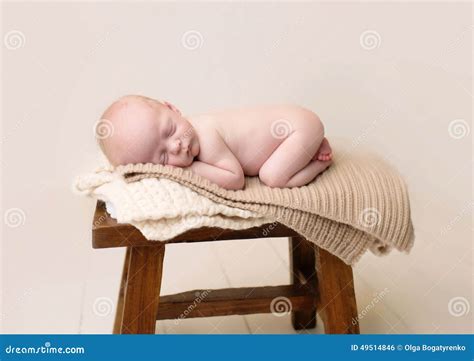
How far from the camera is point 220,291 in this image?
1.64 m

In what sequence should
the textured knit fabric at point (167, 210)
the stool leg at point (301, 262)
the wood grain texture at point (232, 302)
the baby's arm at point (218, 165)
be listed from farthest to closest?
the stool leg at point (301, 262)
the wood grain texture at point (232, 302)
the baby's arm at point (218, 165)
the textured knit fabric at point (167, 210)

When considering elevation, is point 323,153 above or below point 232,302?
above

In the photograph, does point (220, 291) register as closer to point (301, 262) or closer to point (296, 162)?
point (301, 262)

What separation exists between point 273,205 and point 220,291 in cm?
37

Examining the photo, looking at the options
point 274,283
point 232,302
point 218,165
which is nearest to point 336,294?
point 232,302

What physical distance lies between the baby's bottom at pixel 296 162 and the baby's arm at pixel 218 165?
0.07 m

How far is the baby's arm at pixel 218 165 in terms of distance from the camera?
4.69 ft

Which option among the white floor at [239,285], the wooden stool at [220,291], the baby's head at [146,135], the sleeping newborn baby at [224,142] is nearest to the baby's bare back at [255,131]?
the sleeping newborn baby at [224,142]

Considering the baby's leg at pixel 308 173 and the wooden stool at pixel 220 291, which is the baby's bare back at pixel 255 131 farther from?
the wooden stool at pixel 220 291

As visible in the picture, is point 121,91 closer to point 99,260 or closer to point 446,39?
point 99,260

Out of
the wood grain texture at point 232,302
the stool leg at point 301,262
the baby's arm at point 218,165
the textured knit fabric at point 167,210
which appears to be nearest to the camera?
the textured knit fabric at point 167,210

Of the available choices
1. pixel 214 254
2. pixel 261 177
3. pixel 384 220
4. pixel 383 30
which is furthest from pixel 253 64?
pixel 384 220

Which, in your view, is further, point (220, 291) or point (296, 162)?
point (220, 291)

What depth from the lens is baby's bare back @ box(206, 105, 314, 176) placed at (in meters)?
1.52
